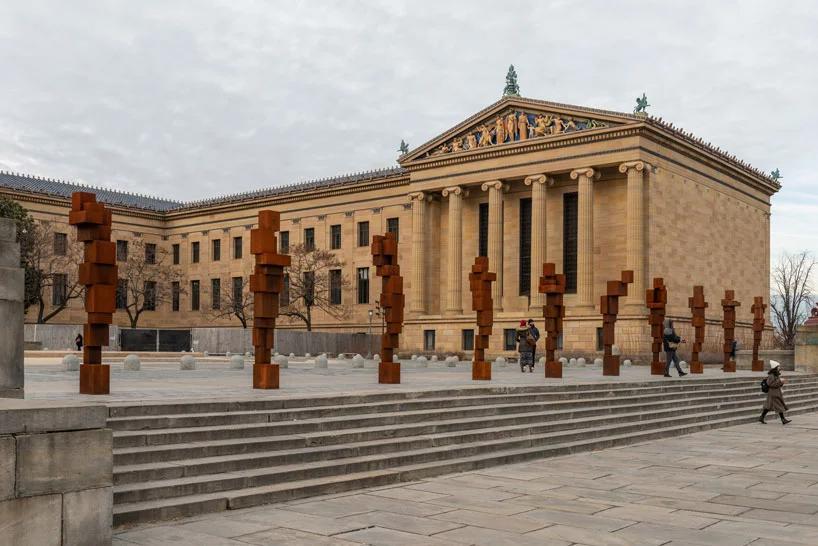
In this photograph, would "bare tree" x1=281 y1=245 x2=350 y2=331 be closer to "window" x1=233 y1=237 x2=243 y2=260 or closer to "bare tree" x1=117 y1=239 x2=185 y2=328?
"window" x1=233 y1=237 x2=243 y2=260

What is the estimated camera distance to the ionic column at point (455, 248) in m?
60.6

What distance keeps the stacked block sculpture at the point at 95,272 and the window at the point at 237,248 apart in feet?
202

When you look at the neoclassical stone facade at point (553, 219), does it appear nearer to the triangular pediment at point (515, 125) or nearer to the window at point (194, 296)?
the triangular pediment at point (515, 125)

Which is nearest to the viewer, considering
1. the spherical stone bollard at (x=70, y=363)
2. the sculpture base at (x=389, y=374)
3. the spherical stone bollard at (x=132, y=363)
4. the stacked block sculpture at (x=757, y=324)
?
the sculpture base at (x=389, y=374)

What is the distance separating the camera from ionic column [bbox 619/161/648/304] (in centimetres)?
5175

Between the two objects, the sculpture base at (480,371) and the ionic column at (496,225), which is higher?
the ionic column at (496,225)

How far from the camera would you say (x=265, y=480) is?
11484 mm

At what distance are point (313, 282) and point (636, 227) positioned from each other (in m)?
27.3

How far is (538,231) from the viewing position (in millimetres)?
56469

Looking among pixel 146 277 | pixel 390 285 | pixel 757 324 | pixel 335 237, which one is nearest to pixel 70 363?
pixel 390 285

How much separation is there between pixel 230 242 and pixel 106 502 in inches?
2817

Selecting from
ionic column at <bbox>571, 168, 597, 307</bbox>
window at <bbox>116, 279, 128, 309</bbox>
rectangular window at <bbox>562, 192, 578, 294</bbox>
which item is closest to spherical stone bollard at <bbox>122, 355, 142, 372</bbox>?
ionic column at <bbox>571, 168, 597, 307</bbox>

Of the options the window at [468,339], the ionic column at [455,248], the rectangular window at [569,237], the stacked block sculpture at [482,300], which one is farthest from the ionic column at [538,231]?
the stacked block sculpture at [482,300]

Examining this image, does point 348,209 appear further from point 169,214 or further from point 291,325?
point 169,214
